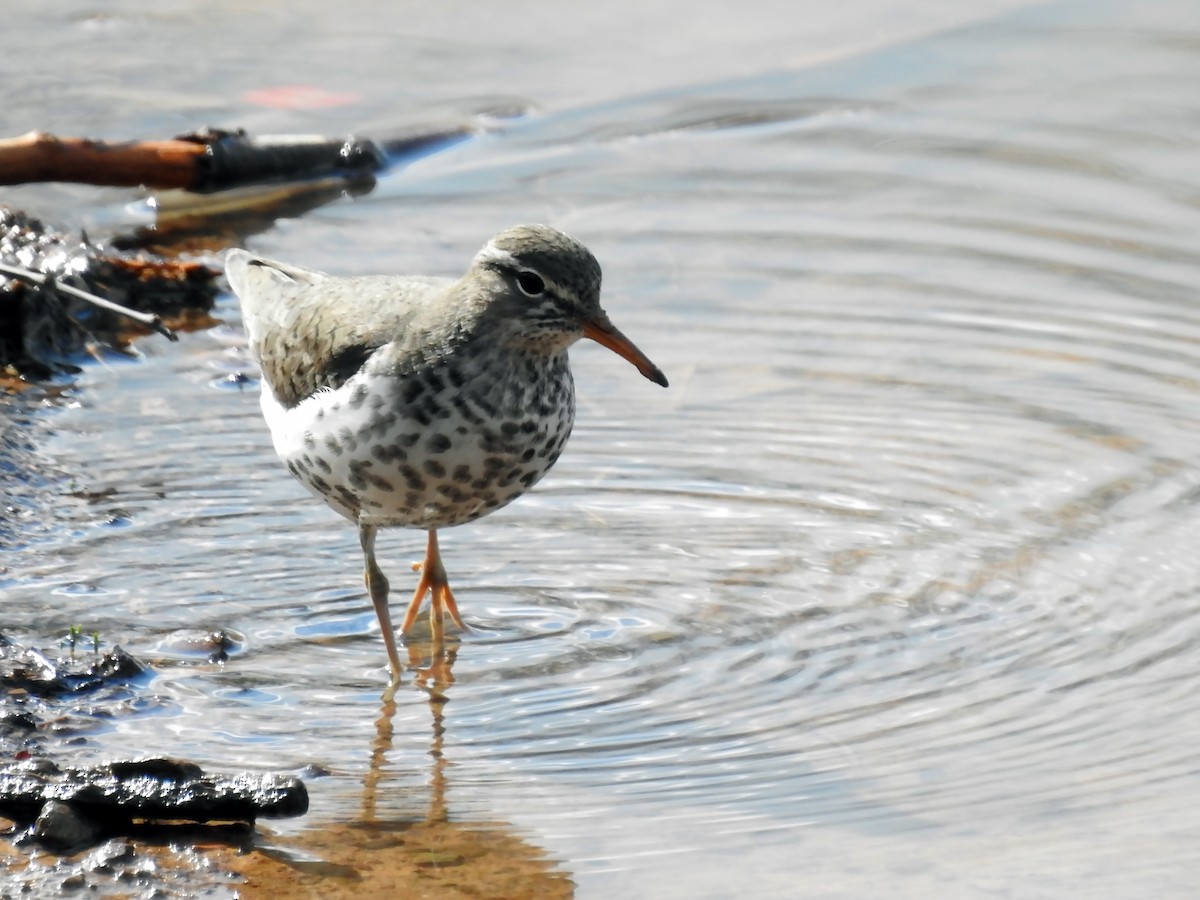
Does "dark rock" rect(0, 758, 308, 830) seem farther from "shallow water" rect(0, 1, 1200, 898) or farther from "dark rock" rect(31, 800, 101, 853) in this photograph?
"shallow water" rect(0, 1, 1200, 898)

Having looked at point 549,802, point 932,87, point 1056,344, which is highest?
point 932,87

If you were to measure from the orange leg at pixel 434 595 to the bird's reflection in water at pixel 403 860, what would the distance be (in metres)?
1.24

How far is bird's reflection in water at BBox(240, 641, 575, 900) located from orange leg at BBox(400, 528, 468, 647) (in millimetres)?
1239

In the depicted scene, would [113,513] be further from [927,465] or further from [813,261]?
[813,261]

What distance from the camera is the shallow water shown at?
5.82m

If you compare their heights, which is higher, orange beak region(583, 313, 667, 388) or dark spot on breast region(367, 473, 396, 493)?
orange beak region(583, 313, 667, 388)

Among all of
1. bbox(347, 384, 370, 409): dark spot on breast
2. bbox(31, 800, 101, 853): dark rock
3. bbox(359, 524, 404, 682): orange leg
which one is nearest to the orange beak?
bbox(347, 384, 370, 409): dark spot on breast

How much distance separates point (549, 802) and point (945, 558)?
244 cm

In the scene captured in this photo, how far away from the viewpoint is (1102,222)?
11062 mm

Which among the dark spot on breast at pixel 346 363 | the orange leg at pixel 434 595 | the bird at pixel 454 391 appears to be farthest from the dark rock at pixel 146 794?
the dark spot on breast at pixel 346 363

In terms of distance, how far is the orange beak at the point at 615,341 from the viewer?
6.77 metres

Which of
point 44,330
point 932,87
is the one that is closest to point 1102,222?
point 932,87

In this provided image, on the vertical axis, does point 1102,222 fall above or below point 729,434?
above

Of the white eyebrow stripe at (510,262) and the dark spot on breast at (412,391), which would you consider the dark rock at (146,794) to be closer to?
the dark spot on breast at (412,391)
